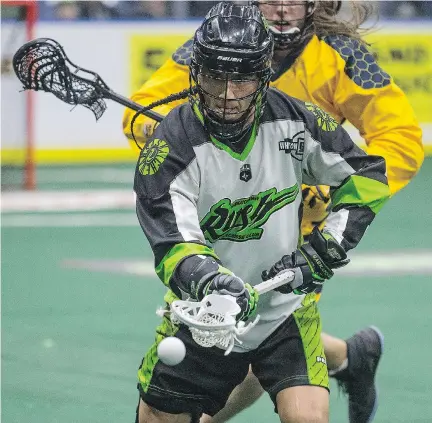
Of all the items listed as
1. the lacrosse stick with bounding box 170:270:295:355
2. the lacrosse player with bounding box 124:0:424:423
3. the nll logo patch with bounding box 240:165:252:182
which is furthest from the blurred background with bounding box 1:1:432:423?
the lacrosse stick with bounding box 170:270:295:355

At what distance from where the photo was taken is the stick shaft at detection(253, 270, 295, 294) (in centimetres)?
340

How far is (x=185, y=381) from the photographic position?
369 centimetres

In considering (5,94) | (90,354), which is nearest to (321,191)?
(90,354)

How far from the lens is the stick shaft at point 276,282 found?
3.40 meters

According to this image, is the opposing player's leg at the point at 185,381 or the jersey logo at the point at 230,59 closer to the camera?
the jersey logo at the point at 230,59

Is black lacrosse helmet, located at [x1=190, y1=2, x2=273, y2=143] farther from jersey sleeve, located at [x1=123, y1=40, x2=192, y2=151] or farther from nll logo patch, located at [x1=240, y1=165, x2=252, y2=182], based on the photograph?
jersey sleeve, located at [x1=123, y1=40, x2=192, y2=151]

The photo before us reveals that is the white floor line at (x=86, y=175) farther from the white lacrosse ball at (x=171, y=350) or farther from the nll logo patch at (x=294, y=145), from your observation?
the white lacrosse ball at (x=171, y=350)

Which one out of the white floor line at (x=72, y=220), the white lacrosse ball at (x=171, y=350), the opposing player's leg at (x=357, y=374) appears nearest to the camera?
the white lacrosse ball at (x=171, y=350)

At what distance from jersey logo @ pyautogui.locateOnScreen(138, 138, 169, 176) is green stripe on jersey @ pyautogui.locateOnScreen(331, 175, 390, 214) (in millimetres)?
575

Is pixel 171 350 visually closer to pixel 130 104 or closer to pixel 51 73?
pixel 130 104

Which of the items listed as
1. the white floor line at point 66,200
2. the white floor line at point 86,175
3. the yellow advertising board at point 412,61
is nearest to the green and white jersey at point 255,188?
the white floor line at point 66,200

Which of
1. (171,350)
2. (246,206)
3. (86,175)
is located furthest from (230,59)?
(86,175)

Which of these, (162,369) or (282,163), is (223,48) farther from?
(162,369)

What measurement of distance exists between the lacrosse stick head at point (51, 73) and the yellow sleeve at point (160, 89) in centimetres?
16
